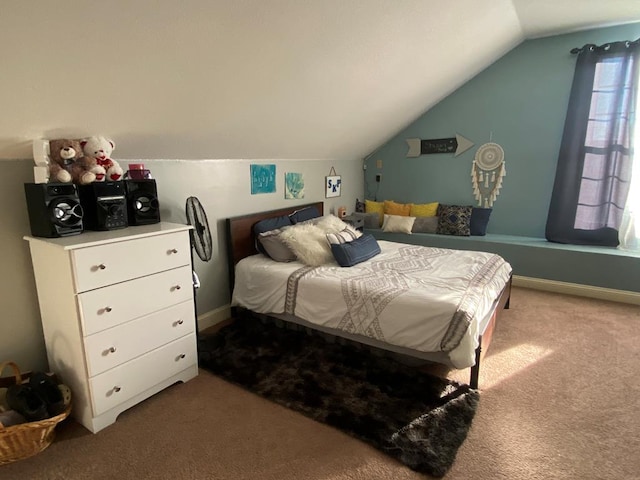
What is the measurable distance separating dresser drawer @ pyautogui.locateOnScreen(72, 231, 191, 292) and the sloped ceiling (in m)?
0.68

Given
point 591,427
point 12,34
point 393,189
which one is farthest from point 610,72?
point 12,34

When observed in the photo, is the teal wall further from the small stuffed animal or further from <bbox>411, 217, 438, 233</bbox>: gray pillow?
the small stuffed animal

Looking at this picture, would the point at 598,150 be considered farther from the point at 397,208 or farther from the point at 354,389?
the point at 354,389

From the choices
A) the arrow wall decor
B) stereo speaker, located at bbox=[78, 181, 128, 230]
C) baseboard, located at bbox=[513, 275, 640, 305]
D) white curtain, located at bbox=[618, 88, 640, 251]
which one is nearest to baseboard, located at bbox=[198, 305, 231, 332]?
stereo speaker, located at bbox=[78, 181, 128, 230]

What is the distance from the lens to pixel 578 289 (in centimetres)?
387

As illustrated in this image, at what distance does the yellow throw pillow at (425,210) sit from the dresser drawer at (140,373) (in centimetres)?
331

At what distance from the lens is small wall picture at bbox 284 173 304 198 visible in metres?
3.94

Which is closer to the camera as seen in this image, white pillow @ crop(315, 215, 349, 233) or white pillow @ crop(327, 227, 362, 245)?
white pillow @ crop(327, 227, 362, 245)

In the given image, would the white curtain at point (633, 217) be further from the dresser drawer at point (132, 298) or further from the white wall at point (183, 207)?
the dresser drawer at point (132, 298)

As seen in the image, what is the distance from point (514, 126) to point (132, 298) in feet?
14.3

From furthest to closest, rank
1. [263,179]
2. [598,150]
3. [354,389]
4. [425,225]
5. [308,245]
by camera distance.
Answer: [425,225] → [598,150] → [263,179] → [308,245] → [354,389]

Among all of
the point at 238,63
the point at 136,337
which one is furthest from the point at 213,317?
the point at 238,63

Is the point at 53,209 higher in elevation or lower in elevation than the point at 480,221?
higher

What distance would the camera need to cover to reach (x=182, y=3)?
156 centimetres
